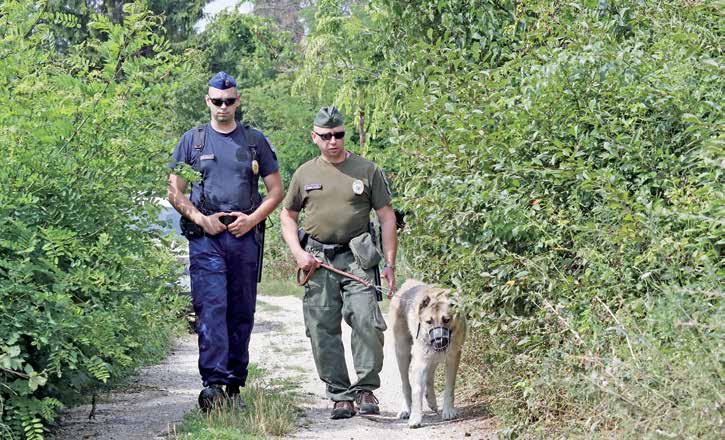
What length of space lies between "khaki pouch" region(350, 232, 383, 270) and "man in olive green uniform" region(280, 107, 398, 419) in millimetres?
93

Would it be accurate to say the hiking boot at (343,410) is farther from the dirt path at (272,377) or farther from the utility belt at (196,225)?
the utility belt at (196,225)

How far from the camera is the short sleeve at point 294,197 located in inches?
337

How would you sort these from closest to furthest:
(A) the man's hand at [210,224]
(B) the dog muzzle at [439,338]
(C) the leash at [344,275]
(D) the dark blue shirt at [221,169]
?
(B) the dog muzzle at [439,338]
(A) the man's hand at [210,224]
(D) the dark blue shirt at [221,169]
(C) the leash at [344,275]

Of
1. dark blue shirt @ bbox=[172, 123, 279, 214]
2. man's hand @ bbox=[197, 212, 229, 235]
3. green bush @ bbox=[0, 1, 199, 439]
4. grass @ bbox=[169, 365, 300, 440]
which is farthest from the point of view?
dark blue shirt @ bbox=[172, 123, 279, 214]

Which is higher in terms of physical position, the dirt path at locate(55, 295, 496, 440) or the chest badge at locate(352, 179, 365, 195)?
the chest badge at locate(352, 179, 365, 195)

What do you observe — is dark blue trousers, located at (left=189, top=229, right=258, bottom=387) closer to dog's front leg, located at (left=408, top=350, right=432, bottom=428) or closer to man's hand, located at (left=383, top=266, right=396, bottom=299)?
man's hand, located at (left=383, top=266, right=396, bottom=299)

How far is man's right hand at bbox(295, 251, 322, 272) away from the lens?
8375 millimetres

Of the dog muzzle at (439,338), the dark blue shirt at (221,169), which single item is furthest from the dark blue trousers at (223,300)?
the dog muzzle at (439,338)

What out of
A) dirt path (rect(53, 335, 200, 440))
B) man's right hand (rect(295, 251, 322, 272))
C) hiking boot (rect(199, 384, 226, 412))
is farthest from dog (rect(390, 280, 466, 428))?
dirt path (rect(53, 335, 200, 440))

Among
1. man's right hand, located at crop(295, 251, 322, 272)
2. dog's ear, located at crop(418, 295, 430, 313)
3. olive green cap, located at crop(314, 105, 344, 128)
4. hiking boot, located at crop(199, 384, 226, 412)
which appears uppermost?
olive green cap, located at crop(314, 105, 344, 128)

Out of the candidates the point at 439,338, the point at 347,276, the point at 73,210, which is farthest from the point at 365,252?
the point at 73,210

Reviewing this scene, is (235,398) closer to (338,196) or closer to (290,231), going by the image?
(290,231)

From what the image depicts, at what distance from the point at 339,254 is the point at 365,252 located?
274mm

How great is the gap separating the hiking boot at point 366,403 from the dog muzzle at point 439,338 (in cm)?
77
